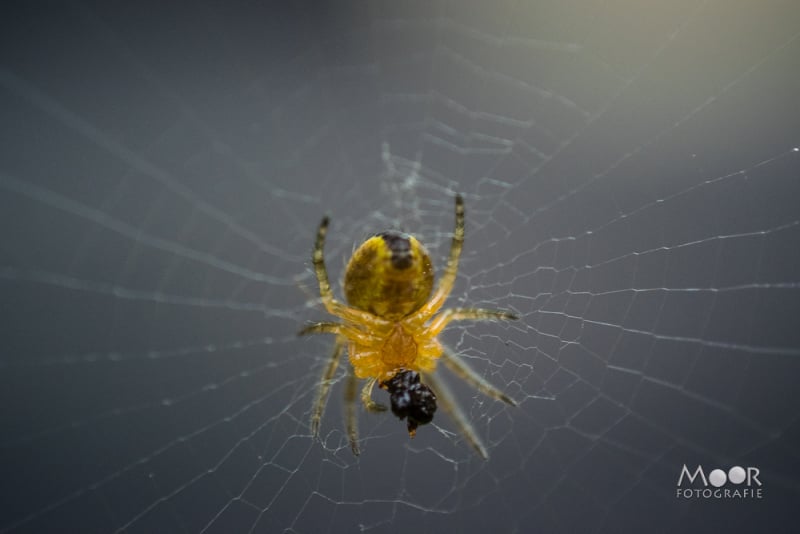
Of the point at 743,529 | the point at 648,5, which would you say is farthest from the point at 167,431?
the point at 648,5

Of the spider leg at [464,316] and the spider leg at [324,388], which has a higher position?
the spider leg at [464,316]

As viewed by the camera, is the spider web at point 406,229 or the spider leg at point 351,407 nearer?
the spider leg at point 351,407

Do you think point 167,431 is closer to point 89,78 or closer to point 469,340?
point 469,340

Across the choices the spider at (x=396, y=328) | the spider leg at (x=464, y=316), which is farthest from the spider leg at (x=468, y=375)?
the spider leg at (x=464, y=316)

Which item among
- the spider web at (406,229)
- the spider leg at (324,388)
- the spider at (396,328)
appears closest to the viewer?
the spider at (396,328)

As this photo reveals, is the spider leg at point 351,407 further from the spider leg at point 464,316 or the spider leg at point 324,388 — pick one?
the spider leg at point 464,316

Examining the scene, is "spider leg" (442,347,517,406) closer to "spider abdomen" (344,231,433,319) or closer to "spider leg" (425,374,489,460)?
"spider leg" (425,374,489,460)

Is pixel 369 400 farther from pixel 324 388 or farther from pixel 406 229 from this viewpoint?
pixel 406 229
